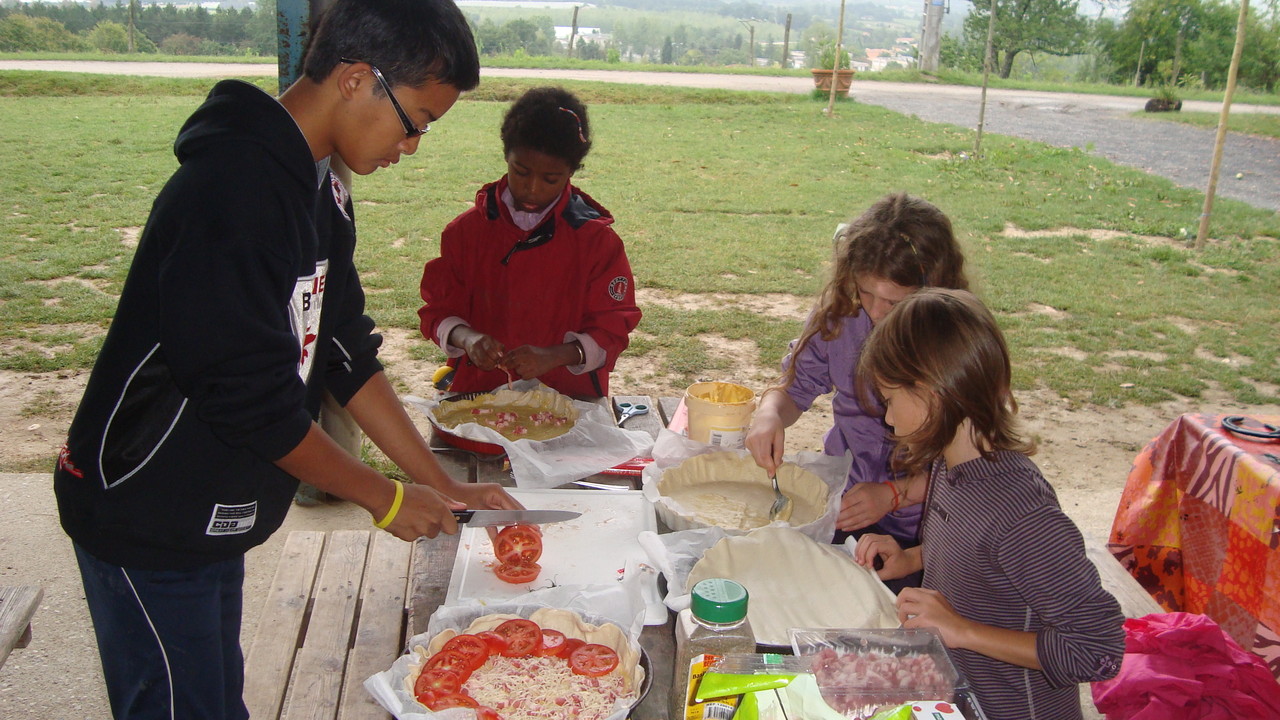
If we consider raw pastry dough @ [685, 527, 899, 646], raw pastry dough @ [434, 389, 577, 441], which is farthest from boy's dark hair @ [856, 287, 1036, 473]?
raw pastry dough @ [434, 389, 577, 441]

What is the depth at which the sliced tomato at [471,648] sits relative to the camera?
4.73 feet

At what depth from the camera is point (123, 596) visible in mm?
1493

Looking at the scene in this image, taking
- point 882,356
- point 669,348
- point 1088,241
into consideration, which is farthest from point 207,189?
point 1088,241

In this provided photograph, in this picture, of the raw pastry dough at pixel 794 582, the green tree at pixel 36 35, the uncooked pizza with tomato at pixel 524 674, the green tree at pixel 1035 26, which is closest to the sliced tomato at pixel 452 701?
the uncooked pizza with tomato at pixel 524 674

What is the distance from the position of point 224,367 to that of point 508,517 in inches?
24.3

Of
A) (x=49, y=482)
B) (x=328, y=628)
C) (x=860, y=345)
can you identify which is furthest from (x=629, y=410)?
(x=49, y=482)

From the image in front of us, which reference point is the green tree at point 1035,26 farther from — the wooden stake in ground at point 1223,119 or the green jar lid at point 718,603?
the green jar lid at point 718,603

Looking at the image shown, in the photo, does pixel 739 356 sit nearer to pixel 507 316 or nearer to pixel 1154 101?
pixel 507 316

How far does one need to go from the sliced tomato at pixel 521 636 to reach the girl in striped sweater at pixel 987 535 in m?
0.62

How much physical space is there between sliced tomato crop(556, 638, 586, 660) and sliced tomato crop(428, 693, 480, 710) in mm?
167

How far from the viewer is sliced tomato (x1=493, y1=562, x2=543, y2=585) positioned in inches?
66.3

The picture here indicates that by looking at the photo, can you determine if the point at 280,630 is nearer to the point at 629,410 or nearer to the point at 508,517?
the point at 508,517

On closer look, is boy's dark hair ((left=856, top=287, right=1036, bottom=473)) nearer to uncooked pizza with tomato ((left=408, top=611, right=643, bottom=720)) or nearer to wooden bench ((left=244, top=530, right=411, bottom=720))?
uncooked pizza with tomato ((left=408, top=611, right=643, bottom=720))

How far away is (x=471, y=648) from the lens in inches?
57.3
